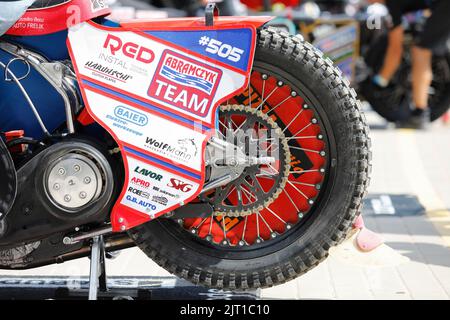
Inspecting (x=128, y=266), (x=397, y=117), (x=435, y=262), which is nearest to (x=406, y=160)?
(x=397, y=117)

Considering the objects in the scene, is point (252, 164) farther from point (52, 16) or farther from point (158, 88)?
point (52, 16)

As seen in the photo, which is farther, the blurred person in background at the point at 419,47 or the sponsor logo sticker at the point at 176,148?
the blurred person in background at the point at 419,47

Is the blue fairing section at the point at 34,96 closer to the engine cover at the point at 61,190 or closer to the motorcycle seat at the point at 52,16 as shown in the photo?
the motorcycle seat at the point at 52,16

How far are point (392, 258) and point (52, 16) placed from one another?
2.20m

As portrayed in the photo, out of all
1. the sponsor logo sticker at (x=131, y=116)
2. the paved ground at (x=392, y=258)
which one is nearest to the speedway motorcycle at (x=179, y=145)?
the sponsor logo sticker at (x=131, y=116)

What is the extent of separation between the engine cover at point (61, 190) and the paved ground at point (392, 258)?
0.90 m

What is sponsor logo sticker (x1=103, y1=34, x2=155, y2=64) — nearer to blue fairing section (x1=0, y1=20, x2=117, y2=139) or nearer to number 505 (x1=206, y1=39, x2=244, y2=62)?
blue fairing section (x1=0, y1=20, x2=117, y2=139)

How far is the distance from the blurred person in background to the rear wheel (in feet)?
21.4

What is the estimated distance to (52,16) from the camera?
3.76 m

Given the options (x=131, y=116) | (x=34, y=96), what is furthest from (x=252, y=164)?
(x=34, y=96)

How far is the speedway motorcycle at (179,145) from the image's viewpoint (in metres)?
3.77

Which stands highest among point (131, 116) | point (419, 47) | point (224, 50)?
point (419, 47)

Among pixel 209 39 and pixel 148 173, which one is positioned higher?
pixel 209 39
